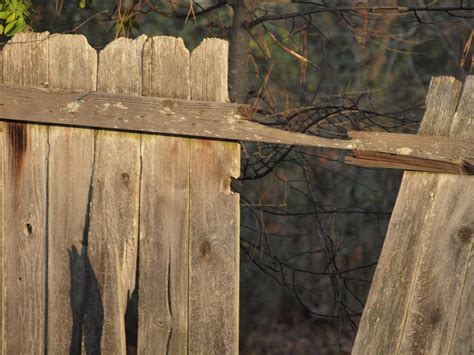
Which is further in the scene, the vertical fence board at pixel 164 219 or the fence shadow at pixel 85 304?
the fence shadow at pixel 85 304

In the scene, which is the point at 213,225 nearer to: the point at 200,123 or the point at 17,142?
the point at 200,123

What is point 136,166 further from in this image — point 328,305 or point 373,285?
point 328,305

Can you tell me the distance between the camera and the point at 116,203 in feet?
10.9

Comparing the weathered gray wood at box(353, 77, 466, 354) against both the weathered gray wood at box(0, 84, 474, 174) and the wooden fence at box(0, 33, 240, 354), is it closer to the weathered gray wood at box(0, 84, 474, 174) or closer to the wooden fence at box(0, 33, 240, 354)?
the weathered gray wood at box(0, 84, 474, 174)

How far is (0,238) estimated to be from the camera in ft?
11.6

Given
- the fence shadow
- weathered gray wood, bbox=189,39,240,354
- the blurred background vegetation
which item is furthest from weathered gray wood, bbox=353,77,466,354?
the blurred background vegetation

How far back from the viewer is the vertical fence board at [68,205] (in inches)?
132

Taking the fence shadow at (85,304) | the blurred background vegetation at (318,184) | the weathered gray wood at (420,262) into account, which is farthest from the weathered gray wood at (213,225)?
the blurred background vegetation at (318,184)

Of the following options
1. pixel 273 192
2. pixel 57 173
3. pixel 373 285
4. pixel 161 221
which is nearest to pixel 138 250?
pixel 161 221

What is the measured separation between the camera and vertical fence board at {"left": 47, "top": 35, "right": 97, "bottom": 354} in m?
3.36

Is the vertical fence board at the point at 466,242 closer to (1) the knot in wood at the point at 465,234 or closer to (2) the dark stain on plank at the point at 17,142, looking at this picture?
(1) the knot in wood at the point at 465,234

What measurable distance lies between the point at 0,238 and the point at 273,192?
194 inches

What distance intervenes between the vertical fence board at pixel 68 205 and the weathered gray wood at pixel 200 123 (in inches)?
A: 3.0

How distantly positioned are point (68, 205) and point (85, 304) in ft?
1.39
